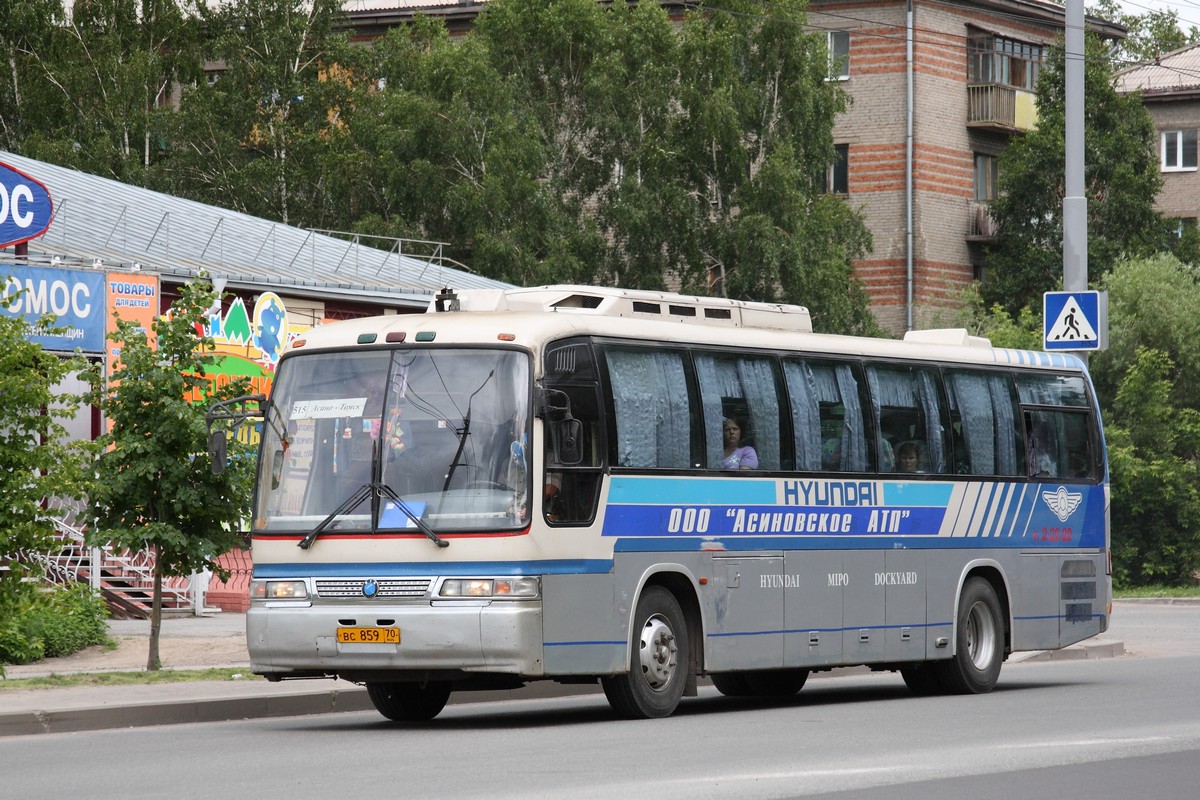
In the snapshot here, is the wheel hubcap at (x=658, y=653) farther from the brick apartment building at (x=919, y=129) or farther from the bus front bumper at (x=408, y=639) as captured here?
the brick apartment building at (x=919, y=129)

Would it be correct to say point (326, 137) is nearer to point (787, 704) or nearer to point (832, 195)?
point (832, 195)

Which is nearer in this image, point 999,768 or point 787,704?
point 999,768

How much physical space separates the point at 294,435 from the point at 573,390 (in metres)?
2.08

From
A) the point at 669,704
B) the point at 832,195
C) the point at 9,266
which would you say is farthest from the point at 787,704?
the point at 832,195

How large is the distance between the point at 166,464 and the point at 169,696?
111 inches

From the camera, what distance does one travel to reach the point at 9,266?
84.9ft

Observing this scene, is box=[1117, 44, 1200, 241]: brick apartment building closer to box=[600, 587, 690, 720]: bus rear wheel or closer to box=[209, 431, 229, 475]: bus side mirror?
box=[600, 587, 690, 720]: bus rear wheel

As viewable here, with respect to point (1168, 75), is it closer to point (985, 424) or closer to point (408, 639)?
point (985, 424)

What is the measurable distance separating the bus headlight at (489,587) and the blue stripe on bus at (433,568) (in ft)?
0.16

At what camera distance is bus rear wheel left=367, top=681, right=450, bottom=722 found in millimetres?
15422

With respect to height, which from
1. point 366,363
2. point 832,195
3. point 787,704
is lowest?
point 787,704

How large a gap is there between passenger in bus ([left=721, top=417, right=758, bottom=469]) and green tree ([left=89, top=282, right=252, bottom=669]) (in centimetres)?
478

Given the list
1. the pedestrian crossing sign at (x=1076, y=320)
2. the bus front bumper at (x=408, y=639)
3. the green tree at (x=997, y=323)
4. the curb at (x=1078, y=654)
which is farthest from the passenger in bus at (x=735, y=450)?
the green tree at (x=997, y=323)

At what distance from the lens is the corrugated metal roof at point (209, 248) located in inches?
1148
